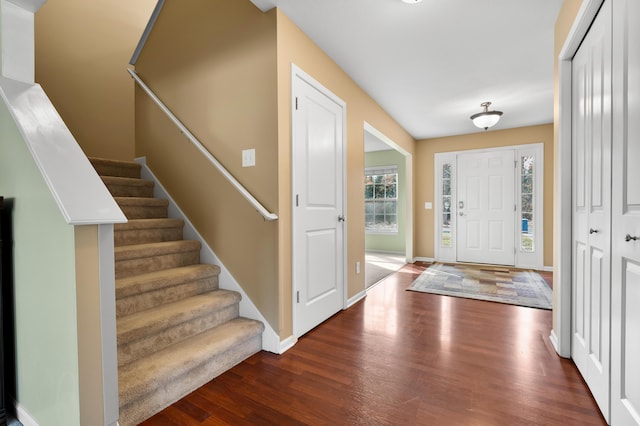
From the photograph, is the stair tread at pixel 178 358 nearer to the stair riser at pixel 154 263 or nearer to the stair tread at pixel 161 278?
the stair tread at pixel 161 278

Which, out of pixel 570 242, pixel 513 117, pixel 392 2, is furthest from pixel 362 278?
pixel 513 117

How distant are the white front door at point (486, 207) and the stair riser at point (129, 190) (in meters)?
5.04

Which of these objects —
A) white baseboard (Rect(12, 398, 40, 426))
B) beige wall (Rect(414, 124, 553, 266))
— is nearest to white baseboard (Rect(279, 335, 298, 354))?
white baseboard (Rect(12, 398, 40, 426))

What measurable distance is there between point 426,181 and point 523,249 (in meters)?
2.02

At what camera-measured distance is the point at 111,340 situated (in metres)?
1.23

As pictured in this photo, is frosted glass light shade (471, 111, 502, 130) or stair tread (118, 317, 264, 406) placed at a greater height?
frosted glass light shade (471, 111, 502, 130)

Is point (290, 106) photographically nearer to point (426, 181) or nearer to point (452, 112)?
point (452, 112)

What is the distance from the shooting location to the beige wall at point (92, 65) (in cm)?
335

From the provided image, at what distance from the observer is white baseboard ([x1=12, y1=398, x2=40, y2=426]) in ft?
4.50

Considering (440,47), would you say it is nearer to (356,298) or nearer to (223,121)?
(223,121)

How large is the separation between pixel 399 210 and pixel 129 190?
18.2 feet

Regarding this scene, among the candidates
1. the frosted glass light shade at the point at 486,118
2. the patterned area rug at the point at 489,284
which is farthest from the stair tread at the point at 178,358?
the frosted glass light shade at the point at 486,118

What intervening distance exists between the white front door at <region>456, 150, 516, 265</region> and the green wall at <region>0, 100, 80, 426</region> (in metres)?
5.70

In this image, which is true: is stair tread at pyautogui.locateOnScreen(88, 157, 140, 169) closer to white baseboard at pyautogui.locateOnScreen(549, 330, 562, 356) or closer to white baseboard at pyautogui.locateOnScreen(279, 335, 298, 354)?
white baseboard at pyautogui.locateOnScreen(279, 335, 298, 354)
